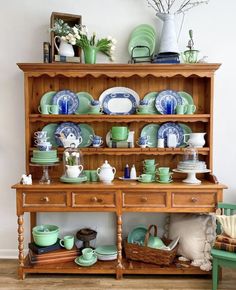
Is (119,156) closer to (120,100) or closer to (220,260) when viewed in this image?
(120,100)

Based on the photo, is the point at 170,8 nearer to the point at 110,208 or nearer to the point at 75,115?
the point at 75,115

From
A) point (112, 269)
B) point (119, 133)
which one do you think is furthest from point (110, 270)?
point (119, 133)

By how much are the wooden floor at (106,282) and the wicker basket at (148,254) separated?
0.46 ft

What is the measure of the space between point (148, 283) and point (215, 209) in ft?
2.64

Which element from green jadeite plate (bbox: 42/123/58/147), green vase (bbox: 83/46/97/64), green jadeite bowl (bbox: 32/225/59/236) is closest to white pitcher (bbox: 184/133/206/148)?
green vase (bbox: 83/46/97/64)

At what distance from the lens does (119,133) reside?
9.25 feet

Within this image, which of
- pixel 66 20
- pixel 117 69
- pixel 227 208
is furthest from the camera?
pixel 66 20

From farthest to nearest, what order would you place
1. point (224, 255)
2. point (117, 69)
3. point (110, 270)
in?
1. point (117, 69)
2. point (110, 270)
3. point (224, 255)

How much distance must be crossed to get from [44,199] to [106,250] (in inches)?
29.2

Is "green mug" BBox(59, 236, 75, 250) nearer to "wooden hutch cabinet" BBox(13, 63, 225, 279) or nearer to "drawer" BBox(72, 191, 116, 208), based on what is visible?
"wooden hutch cabinet" BBox(13, 63, 225, 279)

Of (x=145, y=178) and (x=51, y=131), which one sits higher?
(x=51, y=131)

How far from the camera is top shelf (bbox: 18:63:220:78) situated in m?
2.75

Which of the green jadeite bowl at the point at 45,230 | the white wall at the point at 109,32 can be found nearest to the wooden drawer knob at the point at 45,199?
the green jadeite bowl at the point at 45,230

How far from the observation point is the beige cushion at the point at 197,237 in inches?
105
